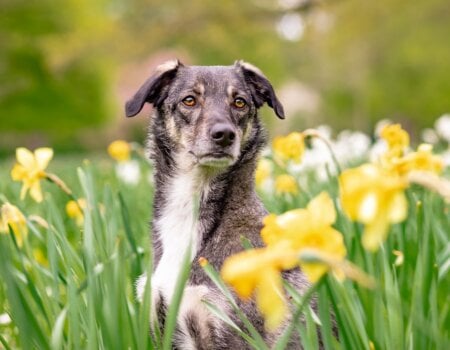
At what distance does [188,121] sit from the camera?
3223 mm

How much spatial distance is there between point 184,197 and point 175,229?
7.1 inches

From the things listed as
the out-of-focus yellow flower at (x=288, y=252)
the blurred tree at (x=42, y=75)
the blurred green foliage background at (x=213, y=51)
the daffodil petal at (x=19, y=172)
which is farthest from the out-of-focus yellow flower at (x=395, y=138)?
the blurred tree at (x=42, y=75)

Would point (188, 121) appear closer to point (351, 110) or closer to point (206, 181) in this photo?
point (206, 181)

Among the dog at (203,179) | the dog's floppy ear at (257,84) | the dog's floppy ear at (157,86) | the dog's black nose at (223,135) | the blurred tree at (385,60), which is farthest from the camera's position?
the blurred tree at (385,60)

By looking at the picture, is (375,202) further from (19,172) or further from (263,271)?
(19,172)

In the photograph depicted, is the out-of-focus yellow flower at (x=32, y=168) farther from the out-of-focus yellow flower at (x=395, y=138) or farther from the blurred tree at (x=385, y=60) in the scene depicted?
the blurred tree at (x=385, y=60)

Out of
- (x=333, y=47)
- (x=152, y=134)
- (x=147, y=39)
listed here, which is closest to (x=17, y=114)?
(x=147, y=39)

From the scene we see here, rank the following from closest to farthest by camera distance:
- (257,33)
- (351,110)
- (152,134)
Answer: (152,134) < (257,33) < (351,110)

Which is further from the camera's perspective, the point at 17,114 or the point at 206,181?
the point at 17,114

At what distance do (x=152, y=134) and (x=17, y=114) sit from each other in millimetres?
26228

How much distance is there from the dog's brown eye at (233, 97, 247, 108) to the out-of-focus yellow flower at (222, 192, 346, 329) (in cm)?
211

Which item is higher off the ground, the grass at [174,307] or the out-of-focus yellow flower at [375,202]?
the out-of-focus yellow flower at [375,202]

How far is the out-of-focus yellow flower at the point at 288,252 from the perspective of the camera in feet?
3.08

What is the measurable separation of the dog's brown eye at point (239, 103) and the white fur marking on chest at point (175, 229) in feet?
1.22
